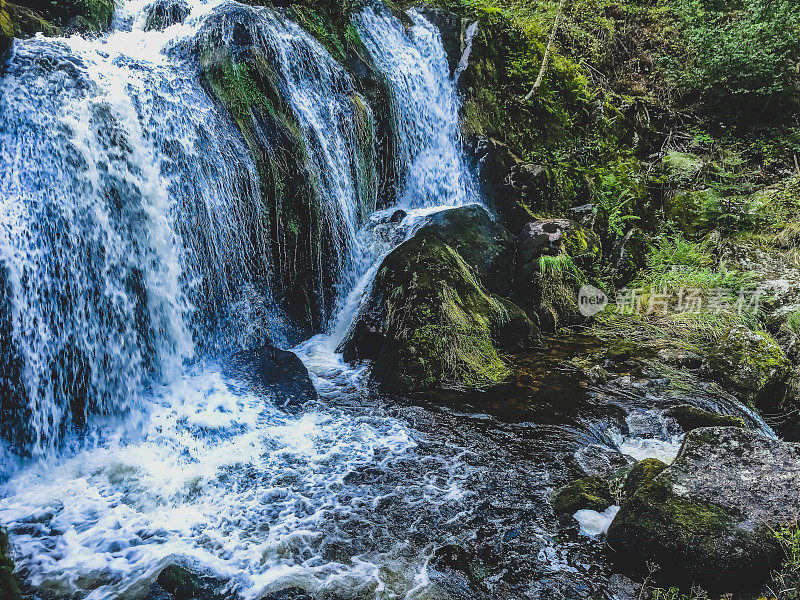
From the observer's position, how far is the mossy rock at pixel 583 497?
421cm

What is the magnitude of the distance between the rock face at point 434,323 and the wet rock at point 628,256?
2682 mm

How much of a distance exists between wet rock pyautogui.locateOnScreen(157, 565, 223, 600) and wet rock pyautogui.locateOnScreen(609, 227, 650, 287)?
774cm

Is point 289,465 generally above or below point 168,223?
below

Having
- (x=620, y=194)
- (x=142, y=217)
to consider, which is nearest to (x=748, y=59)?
(x=620, y=194)

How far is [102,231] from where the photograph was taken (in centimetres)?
582

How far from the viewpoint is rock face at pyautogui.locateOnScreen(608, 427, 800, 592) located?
3.21 m

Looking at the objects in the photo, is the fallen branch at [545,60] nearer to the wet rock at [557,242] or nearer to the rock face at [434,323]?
the wet rock at [557,242]

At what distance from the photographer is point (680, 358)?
6758 mm

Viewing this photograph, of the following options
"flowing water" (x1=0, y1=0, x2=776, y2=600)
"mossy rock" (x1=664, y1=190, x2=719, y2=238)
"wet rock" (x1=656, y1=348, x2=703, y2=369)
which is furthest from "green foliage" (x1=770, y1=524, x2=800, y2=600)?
"mossy rock" (x1=664, y1=190, x2=719, y2=238)

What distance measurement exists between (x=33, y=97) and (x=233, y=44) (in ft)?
9.47

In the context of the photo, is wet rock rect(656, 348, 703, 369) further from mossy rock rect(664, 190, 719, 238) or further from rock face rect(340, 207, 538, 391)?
mossy rock rect(664, 190, 719, 238)

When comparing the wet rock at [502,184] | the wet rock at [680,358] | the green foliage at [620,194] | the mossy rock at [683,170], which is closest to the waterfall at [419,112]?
Answer: the wet rock at [502,184]

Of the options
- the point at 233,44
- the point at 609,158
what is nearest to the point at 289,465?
the point at 233,44

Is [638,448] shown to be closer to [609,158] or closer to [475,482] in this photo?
[475,482]
